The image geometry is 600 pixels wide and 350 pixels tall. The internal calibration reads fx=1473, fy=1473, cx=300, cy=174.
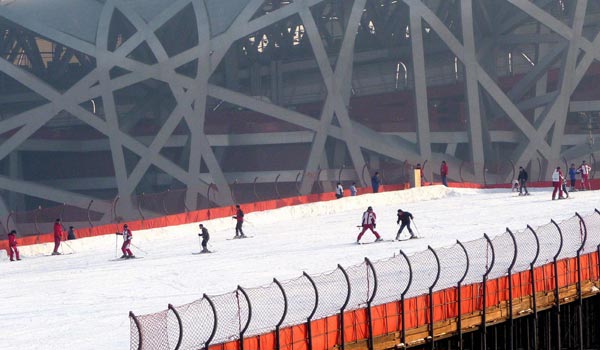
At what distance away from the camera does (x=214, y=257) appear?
35312mm

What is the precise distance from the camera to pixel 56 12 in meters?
66.4

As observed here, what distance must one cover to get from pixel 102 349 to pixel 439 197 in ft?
99.4

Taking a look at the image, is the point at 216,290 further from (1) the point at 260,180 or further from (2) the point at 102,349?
(1) the point at 260,180

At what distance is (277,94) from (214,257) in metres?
37.8

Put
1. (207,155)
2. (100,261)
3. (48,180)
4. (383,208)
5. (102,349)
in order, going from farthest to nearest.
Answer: (48,180), (207,155), (383,208), (100,261), (102,349)

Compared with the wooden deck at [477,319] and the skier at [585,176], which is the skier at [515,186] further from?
the wooden deck at [477,319]

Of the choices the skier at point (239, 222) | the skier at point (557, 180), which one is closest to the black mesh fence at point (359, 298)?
the skier at point (239, 222)

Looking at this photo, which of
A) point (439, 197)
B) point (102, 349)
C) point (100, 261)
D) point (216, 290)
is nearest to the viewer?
point (102, 349)

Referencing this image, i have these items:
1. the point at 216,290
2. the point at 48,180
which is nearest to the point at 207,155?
the point at 48,180

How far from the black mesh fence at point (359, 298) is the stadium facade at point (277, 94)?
3097cm

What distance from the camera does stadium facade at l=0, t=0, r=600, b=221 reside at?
64.4m

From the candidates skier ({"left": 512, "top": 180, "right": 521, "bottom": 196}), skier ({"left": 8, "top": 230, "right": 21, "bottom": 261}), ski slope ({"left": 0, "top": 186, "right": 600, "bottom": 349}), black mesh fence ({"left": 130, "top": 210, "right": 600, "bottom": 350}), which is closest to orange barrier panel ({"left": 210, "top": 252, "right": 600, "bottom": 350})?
black mesh fence ({"left": 130, "top": 210, "right": 600, "bottom": 350})

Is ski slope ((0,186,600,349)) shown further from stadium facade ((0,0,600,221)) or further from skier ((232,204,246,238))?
stadium facade ((0,0,600,221))

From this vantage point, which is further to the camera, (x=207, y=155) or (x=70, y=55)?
(x=70, y=55)
